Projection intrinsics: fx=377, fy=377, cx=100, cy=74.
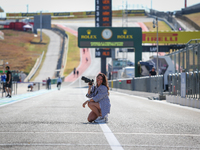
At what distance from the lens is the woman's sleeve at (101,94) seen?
30.5 feet

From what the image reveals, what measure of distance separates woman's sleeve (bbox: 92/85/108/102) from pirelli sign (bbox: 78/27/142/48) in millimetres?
→ 41330

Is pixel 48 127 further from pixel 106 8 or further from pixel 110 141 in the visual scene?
pixel 106 8

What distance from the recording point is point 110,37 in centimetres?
5062

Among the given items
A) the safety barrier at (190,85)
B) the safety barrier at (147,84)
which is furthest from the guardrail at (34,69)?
the safety barrier at (190,85)

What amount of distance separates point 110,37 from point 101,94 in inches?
1641

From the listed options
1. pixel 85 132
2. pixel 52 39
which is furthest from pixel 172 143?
pixel 52 39

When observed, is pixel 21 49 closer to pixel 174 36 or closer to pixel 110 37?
pixel 174 36

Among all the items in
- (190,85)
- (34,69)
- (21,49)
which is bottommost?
(190,85)

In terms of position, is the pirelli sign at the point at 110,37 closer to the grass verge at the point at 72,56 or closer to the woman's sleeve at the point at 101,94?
the grass verge at the point at 72,56

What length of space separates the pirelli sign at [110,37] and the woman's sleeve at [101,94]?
4133 centimetres

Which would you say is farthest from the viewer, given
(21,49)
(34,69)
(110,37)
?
(21,49)

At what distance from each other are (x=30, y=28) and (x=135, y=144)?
5036 inches

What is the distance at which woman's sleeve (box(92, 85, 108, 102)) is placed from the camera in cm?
929

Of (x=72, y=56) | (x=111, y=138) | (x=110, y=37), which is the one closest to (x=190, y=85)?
(x=111, y=138)
